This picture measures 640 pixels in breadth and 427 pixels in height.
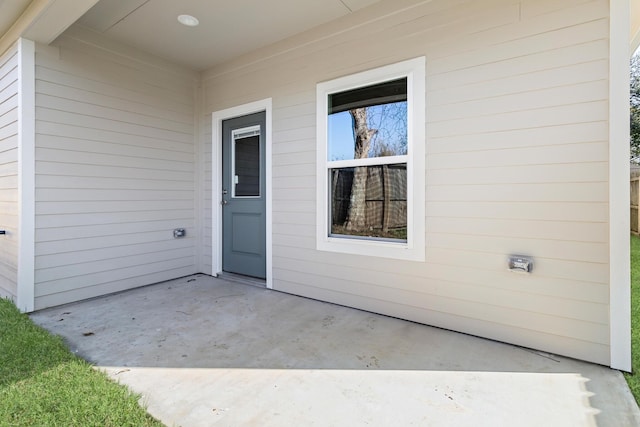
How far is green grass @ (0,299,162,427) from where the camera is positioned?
1.55m

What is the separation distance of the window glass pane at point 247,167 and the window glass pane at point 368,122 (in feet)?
3.61

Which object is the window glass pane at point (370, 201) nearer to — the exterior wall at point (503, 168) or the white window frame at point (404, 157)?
the white window frame at point (404, 157)

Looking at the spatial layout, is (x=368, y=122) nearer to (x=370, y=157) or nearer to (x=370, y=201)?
(x=370, y=157)

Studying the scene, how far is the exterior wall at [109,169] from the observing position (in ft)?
10.3

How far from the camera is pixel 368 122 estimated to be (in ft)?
10.1

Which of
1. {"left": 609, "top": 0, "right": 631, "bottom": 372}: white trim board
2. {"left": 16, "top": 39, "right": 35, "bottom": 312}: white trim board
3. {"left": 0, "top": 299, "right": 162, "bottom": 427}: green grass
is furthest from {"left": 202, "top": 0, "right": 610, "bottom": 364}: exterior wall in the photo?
{"left": 16, "top": 39, "right": 35, "bottom": 312}: white trim board

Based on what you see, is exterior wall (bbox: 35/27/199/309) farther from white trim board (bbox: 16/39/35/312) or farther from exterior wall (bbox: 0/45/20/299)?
exterior wall (bbox: 0/45/20/299)

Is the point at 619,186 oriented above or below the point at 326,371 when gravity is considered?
above

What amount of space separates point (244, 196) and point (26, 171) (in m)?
2.04

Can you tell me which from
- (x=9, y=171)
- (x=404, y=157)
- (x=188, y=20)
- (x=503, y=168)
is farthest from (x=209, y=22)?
(x=503, y=168)

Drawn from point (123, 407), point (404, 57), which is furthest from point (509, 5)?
point (123, 407)

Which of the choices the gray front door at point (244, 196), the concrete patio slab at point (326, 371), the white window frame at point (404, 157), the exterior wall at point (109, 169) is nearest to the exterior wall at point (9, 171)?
the exterior wall at point (109, 169)

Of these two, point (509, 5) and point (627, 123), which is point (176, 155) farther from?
point (627, 123)

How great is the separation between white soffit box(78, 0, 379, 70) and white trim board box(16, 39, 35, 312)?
667mm
